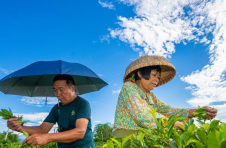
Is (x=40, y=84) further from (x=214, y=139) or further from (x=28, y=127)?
(x=214, y=139)

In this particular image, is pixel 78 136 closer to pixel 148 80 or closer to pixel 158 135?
pixel 148 80

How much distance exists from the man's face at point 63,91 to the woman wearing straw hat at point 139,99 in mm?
901

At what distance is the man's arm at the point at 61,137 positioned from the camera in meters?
2.17

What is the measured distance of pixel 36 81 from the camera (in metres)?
4.30

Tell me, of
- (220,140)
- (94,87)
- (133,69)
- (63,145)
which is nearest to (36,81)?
(94,87)

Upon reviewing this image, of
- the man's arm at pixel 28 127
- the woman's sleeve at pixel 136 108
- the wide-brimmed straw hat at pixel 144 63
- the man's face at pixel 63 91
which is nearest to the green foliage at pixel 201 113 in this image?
the woman's sleeve at pixel 136 108

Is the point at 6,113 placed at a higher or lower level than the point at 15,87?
lower

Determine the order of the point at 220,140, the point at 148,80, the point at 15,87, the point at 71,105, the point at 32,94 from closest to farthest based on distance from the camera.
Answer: the point at 220,140
the point at 148,80
the point at 71,105
the point at 15,87
the point at 32,94

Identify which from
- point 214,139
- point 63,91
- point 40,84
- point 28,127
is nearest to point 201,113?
point 214,139

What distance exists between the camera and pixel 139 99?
8.26 ft

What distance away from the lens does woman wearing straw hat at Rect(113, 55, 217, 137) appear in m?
2.33

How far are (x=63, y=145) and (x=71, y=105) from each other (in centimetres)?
64

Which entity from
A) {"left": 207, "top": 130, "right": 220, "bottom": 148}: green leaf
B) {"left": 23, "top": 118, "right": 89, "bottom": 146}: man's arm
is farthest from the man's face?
{"left": 207, "top": 130, "right": 220, "bottom": 148}: green leaf

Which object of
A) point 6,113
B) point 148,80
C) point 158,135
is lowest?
point 158,135
